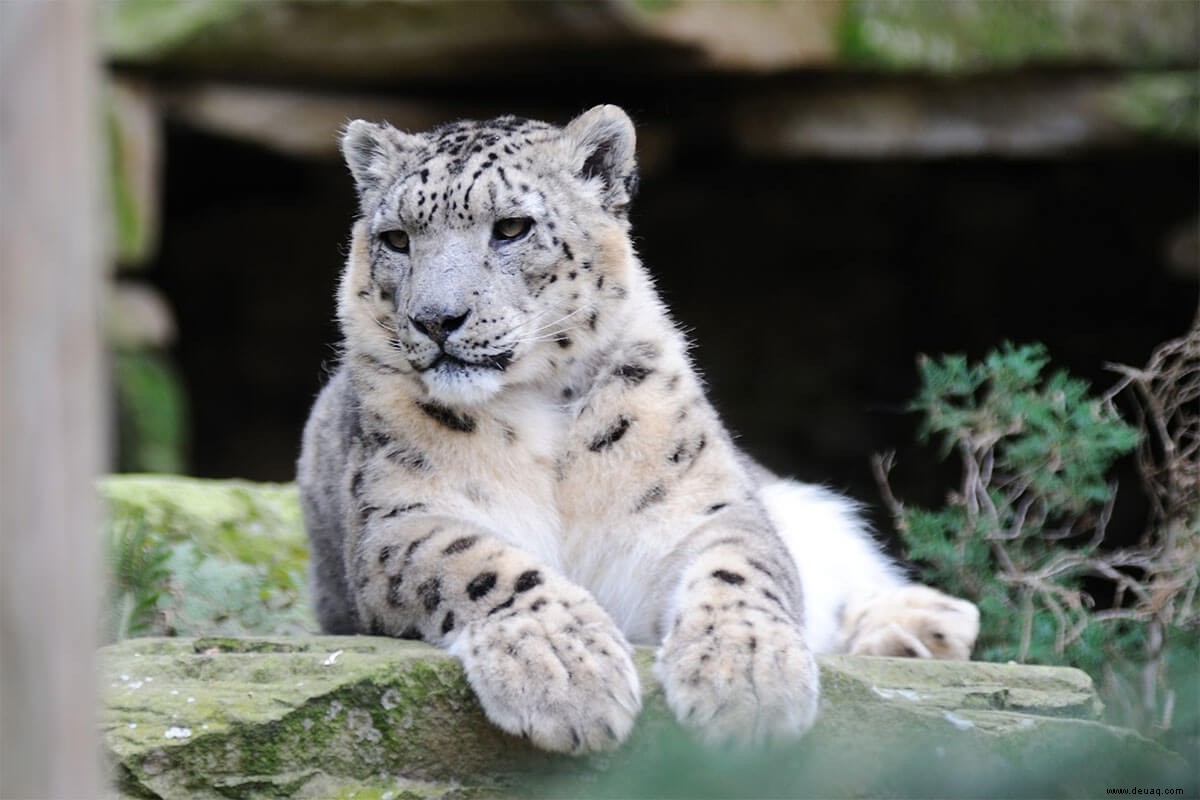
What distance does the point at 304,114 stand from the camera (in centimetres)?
900

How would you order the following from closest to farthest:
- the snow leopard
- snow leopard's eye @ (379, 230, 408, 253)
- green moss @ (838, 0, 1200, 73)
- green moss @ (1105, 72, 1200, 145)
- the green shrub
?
the snow leopard → snow leopard's eye @ (379, 230, 408, 253) → the green shrub → green moss @ (838, 0, 1200, 73) → green moss @ (1105, 72, 1200, 145)

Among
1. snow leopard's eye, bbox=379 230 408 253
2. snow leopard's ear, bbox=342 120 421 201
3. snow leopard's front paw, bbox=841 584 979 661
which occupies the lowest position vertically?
snow leopard's front paw, bbox=841 584 979 661

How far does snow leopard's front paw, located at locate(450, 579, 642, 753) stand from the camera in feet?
10.6

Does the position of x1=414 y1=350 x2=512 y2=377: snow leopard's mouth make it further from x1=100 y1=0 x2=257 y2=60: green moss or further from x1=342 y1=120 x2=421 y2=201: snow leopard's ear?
x1=100 y1=0 x2=257 y2=60: green moss

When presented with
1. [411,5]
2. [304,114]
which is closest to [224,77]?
[304,114]

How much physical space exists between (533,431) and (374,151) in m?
→ 1.05

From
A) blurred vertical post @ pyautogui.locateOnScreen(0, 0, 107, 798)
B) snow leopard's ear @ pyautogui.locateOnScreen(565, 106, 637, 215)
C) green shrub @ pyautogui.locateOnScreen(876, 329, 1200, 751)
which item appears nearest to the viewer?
blurred vertical post @ pyautogui.locateOnScreen(0, 0, 107, 798)

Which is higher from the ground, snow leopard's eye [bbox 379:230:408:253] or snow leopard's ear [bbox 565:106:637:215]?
snow leopard's ear [bbox 565:106:637:215]

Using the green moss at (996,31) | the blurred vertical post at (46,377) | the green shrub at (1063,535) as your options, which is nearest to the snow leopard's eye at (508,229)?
the green shrub at (1063,535)

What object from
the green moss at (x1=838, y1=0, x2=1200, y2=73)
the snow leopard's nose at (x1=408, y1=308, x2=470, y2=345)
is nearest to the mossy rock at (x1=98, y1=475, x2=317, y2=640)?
the snow leopard's nose at (x1=408, y1=308, x2=470, y2=345)

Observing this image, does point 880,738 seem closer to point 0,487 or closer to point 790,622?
point 790,622

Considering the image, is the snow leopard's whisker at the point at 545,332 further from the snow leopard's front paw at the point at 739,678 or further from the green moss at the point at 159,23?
the green moss at the point at 159,23

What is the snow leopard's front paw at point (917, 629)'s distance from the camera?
4559mm

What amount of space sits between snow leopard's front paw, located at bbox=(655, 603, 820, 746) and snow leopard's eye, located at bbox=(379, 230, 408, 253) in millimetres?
1388
